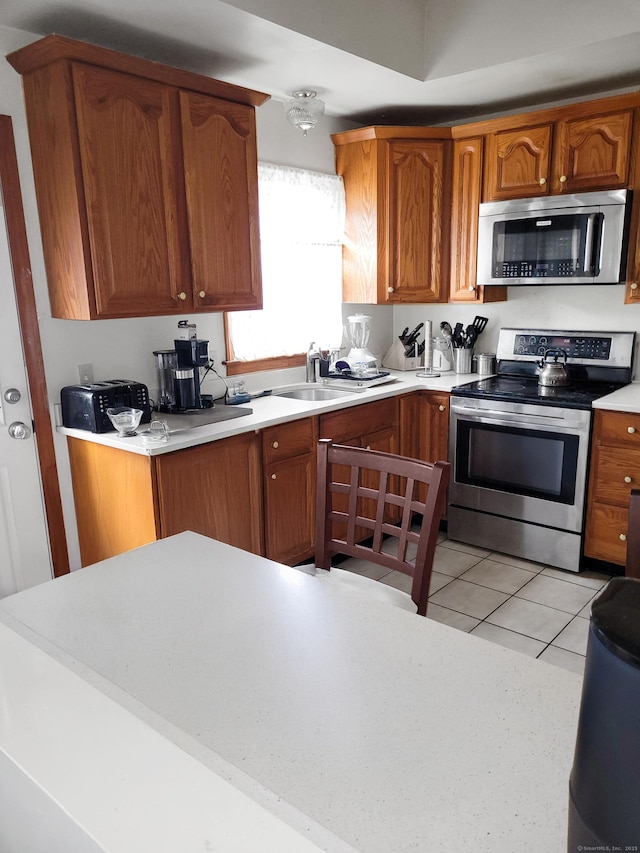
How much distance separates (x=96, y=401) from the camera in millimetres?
2514

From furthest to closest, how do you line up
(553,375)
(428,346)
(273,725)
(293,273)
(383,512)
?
(428,346) → (293,273) → (553,375) → (383,512) → (273,725)

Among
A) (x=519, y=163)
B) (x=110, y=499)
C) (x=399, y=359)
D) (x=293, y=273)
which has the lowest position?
(x=110, y=499)

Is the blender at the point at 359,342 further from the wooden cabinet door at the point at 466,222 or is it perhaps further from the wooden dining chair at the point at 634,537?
the wooden dining chair at the point at 634,537

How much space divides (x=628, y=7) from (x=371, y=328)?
2.19 m

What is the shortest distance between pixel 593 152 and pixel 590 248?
0.47m

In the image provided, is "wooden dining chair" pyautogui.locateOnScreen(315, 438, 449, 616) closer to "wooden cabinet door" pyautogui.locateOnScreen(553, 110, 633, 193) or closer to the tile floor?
the tile floor

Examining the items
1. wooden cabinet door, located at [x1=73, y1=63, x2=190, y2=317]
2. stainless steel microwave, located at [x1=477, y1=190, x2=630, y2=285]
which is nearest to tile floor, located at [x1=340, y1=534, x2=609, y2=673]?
stainless steel microwave, located at [x1=477, y1=190, x2=630, y2=285]

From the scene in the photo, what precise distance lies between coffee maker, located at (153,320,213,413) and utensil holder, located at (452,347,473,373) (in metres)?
1.68

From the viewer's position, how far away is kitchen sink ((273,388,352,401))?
3.59 meters

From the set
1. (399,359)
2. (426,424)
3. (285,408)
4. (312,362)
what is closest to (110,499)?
(285,408)

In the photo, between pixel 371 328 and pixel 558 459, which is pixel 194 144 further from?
pixel 558 459

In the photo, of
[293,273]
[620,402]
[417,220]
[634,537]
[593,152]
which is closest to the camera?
[634,537]

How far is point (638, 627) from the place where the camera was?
503 mm

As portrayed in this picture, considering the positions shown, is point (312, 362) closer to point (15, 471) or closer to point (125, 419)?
point (125, 419)
